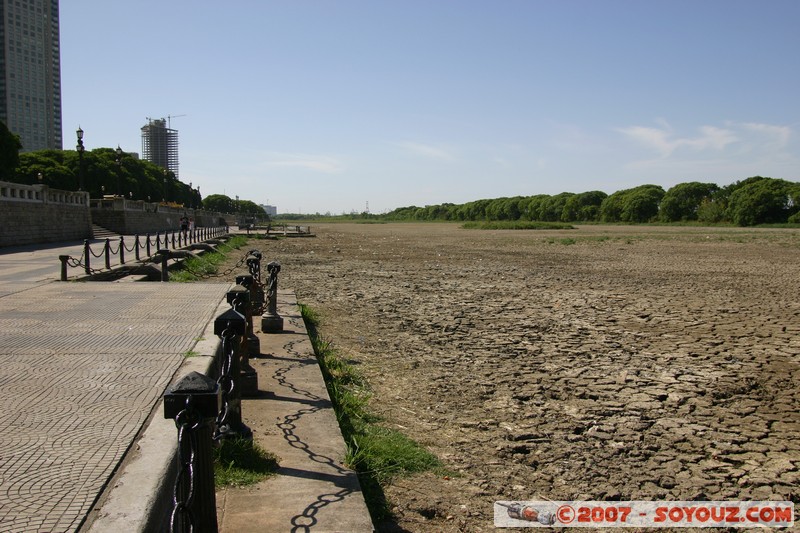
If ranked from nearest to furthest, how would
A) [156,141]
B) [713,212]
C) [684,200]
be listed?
[713,212] < [684,200] < [156,141]

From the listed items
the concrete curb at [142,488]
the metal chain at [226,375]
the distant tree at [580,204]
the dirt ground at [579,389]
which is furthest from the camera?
the distant tree at [580,204]

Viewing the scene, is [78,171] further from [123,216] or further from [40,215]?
[40,215]

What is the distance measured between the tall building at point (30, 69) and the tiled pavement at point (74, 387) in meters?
123

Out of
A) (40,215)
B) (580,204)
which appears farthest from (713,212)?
(40,215)

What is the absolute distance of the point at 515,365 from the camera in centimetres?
860

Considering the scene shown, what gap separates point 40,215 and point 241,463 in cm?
3037

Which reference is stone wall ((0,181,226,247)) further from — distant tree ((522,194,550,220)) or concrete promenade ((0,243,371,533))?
Answer: distant tree ((522,194,550,220))

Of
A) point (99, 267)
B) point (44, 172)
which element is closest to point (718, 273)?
point (99, 267)

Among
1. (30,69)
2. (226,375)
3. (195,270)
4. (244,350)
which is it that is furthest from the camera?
(30,69)

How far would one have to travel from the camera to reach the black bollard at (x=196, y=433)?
8.54 ft

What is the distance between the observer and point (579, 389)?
7348 mm

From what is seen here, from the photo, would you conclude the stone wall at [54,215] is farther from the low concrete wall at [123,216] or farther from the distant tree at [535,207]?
the distant tree at [535,207]

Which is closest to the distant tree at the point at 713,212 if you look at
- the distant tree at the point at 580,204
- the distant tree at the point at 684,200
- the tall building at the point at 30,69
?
the distant tree at the point at 684,200

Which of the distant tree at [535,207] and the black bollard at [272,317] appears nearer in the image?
the black bollard at [272,317]
